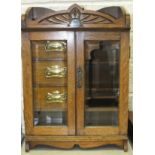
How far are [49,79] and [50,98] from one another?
0.37ft

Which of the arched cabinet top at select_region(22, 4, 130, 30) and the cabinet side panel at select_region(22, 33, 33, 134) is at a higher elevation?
the arched cabinet top at select_region(22, 4, 130, 30)

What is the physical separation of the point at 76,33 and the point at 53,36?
0.43ft

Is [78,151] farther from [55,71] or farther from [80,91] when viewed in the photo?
[55,71]

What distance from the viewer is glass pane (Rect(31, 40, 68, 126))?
4.15 feet

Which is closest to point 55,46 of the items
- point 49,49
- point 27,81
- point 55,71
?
point 49,49

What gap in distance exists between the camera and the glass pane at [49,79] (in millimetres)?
1264

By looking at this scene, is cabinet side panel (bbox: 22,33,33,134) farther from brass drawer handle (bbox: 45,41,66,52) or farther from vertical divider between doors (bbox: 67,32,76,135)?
vertical divider between doors (bbox: 67,32,76,135)

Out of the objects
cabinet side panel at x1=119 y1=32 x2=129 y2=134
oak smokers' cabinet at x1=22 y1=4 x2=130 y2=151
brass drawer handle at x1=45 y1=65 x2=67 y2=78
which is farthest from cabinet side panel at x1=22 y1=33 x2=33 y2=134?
cabinet side panel at x1=119 y1=32 x2=129 y2=134

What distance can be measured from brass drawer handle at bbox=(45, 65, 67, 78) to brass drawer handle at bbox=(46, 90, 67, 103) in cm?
10

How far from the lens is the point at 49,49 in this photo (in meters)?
1.27

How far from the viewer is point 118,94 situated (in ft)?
4.16
